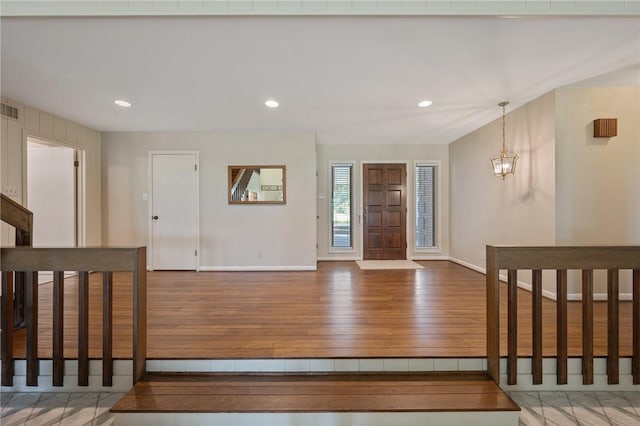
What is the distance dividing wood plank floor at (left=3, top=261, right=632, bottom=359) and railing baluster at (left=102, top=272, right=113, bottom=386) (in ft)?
0.30

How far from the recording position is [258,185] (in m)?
5.06

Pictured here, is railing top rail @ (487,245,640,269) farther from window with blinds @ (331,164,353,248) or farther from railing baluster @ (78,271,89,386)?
window with blinds @ (331,164,353,248)

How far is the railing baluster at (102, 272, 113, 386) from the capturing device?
199 centimetres

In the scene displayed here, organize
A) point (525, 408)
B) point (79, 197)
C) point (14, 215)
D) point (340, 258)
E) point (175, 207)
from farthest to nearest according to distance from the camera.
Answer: point (340, 258)
point (175, 207)
point (79, 197)
point (14, 215)
point (525, 408)

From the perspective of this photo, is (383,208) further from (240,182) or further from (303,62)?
(303,62)

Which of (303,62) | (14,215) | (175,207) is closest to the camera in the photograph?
(14,215)

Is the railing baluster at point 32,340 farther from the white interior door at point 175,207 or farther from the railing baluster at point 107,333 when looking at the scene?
the white interior door at point 175,207

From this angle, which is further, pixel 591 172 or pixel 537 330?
pixel 591 172

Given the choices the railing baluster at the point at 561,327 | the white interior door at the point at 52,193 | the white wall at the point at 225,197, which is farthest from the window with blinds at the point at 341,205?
the white interior door at the point at 52,193

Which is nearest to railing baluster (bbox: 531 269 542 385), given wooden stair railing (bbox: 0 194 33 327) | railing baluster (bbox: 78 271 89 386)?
railing baluster (bbox: 78 271 89 386)

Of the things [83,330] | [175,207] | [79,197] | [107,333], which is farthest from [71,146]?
[107,333]

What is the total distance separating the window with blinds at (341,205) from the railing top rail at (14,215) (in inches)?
180

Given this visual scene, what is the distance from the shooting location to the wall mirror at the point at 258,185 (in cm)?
503

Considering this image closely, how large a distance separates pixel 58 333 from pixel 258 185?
11.1 ft
